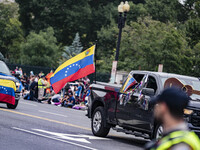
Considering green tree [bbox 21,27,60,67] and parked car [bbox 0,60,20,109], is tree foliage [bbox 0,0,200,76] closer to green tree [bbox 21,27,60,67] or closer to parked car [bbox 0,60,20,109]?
green tree [bbox 21,27,60,67]

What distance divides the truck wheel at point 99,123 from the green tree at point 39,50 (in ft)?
153

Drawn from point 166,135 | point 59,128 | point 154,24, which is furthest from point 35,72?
point 166,135

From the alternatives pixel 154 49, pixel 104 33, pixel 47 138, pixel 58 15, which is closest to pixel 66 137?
pixel 47 138

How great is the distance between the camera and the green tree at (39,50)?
6053 cm

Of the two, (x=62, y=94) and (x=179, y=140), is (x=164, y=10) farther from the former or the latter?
(x=179, y=140)

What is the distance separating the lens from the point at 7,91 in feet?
61.9

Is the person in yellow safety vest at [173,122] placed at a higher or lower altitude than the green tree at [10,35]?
lower

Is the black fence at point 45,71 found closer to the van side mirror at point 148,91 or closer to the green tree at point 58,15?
A: the green tree at point 58,15

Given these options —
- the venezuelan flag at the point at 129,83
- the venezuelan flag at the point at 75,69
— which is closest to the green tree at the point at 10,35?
the venezuelan flag at the point at 75,69

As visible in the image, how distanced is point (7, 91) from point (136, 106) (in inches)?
315

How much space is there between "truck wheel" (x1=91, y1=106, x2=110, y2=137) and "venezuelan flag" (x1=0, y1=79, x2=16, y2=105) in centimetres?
578

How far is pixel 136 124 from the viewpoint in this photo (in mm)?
12070

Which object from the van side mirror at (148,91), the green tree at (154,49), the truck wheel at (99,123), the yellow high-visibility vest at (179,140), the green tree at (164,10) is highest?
the green tree at (164,10)

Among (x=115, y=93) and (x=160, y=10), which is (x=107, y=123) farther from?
(x=160, y=10)
